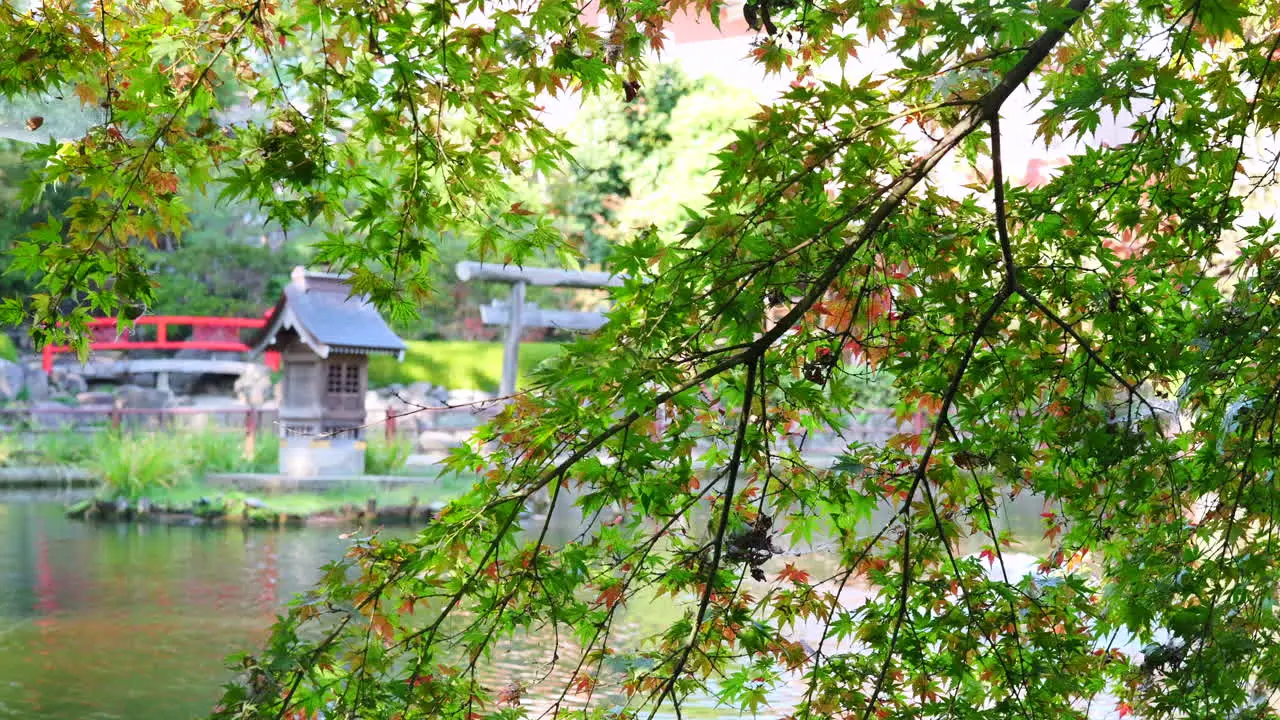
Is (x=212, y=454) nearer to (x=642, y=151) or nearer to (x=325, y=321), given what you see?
(x=325, y=321)

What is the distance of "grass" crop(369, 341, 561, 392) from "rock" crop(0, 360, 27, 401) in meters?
4.87

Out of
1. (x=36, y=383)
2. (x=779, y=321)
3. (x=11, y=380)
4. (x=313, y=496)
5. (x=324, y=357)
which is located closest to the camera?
(x=779, y=321)

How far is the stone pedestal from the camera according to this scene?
1256 centimetres

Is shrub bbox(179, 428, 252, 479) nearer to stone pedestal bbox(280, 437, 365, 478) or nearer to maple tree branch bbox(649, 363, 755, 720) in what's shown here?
stone pedestal bbox(280, 437, 365, 478)

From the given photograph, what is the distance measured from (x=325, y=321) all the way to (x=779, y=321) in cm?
1155

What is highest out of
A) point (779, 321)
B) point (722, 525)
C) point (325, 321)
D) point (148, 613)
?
point (325, 321)

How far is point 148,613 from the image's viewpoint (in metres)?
7.83

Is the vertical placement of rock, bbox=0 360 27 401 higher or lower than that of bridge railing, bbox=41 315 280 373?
lower

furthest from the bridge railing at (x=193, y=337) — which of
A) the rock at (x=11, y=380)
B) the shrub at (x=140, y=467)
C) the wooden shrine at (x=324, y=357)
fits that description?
the shrub at (x=140, y=467)

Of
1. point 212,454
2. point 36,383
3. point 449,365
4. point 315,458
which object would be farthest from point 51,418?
point 449,365

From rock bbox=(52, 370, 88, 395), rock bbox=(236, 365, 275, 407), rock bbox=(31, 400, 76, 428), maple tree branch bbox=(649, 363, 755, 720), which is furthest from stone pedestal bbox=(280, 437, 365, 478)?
maple tree branch bbox=(649, 363, 755, 720)

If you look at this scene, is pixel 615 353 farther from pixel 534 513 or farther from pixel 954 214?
pixel 534 513

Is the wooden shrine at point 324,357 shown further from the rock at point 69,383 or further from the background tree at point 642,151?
the rock at point 69,383

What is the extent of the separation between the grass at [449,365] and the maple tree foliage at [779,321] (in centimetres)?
1739
